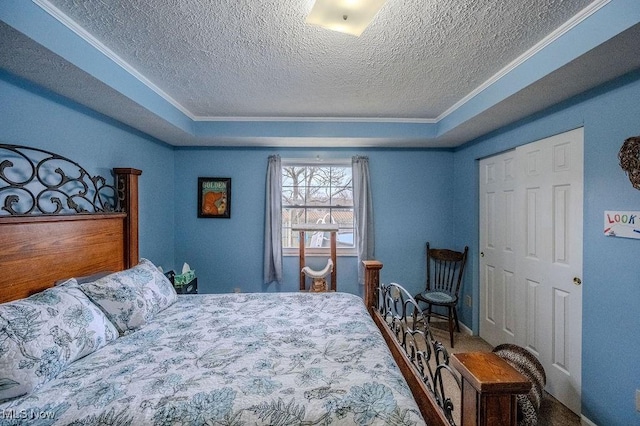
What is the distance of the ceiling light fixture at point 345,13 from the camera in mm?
1314

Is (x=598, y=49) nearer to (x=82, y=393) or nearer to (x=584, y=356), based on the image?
(x=584, y=356)

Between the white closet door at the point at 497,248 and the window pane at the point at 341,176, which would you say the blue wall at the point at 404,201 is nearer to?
the white closet door at the point at 497,248

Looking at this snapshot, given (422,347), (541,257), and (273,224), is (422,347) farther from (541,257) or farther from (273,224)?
(273,224)

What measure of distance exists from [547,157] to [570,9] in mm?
1225

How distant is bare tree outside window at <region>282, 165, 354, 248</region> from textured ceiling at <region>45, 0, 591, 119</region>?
4.25 ft

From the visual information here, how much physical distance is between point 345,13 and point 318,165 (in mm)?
2535

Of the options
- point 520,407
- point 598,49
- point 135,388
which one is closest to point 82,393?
point 135,388

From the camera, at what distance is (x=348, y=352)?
149 centimetres

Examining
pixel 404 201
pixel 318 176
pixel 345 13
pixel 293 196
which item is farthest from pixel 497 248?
pixel 345 13

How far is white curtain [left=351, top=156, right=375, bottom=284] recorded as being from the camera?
366cm

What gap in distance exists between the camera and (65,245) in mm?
1951

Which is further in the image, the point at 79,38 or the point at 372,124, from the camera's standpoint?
the point at 372,124

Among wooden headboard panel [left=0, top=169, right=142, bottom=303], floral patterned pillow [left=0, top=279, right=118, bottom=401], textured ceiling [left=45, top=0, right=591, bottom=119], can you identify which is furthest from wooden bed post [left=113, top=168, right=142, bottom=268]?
floral patterned pillow [left=0, top=279, right=118, bottom=401]

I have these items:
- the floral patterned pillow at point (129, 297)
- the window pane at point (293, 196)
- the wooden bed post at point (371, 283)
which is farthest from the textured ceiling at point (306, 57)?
the wooden bed post at point (371, 283)
